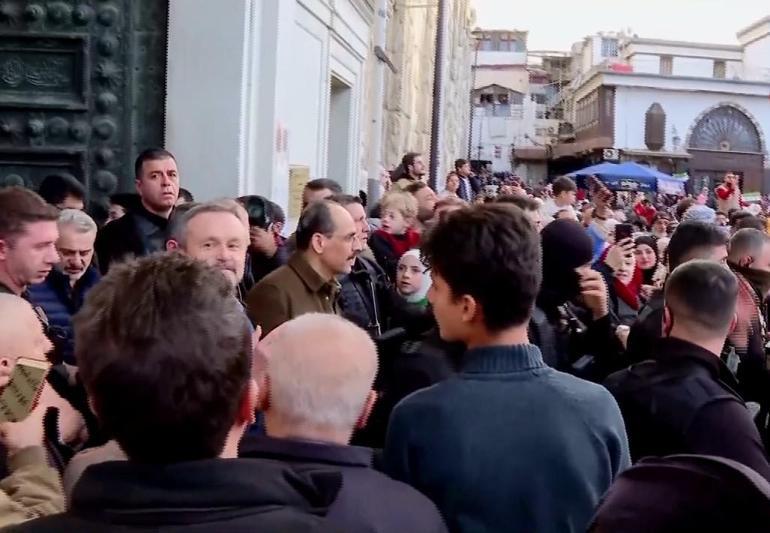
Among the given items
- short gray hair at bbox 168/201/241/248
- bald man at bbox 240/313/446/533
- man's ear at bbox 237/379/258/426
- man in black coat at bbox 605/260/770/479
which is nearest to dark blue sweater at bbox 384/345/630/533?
bald man at bbox 240/313/446/533

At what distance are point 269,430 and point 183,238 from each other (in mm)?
1951

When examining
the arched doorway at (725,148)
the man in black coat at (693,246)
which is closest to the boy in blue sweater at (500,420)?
the man in black coat at (693,246)

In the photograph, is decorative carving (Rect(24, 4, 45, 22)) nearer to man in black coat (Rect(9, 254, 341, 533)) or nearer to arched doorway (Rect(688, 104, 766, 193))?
man in black coat (Rect(9, 254, 341, 533))

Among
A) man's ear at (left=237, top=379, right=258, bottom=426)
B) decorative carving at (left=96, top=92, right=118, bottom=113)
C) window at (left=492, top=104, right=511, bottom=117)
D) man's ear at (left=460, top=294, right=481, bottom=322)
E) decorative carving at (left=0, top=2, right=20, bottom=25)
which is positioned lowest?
man's ear at (left=237, top=379, right=258, bottom=426)

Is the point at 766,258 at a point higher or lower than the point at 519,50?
lower

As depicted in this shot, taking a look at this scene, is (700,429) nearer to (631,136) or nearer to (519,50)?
(631,136)

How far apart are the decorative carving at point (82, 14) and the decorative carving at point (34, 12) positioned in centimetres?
23

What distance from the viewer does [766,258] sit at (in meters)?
5.78

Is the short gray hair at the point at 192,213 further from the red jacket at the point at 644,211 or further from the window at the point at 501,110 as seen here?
the window at the point at 501,110

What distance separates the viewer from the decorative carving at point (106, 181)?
763 centimetres

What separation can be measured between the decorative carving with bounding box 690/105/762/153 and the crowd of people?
2175 inches

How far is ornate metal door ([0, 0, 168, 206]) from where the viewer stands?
7.61 m

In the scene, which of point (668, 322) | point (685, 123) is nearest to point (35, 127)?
point (668, 322)

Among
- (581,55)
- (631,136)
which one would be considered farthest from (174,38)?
(581,55)
